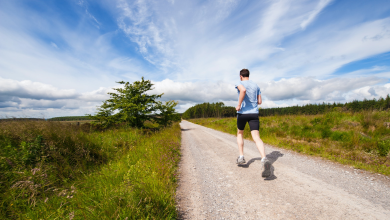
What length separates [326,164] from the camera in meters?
4.08

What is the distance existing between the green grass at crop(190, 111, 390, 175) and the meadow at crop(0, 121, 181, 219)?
4.89m

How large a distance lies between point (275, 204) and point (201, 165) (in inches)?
94.2

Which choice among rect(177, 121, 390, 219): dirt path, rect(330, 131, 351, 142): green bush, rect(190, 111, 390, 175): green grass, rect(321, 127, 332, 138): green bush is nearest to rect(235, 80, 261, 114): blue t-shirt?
rect(177, 121, 390, 219): dirt path

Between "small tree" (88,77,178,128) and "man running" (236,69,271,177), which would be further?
"small tree" (88,77,178,128)

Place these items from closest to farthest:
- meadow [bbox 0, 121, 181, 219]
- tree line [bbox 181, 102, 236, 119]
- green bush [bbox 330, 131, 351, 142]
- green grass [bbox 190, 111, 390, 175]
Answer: meadow [bbox 0, 121, 181, 219] < green grass [bbox 190, 111, 390, 175] < green bush [bbox 330, 131, 351, 142] < tree line [bbox 181, 102, 236, 119]

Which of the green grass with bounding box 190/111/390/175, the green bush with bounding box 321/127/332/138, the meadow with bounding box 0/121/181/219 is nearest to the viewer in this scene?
the meadow with bounding box 0/121/181/219

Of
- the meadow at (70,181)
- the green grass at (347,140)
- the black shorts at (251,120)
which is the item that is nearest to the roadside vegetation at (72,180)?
Answer: the meadow at (70,181)

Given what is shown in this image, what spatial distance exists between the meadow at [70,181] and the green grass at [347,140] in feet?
16.0

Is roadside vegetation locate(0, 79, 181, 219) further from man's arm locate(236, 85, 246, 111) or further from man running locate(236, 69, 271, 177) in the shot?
man's arm locate(236, 85, 246, 111)

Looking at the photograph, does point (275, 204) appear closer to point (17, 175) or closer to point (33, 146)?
point (17, 175)

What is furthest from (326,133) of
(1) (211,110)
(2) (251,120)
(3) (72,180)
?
(1) (211,110)

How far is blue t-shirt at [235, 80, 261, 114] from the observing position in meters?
3.58

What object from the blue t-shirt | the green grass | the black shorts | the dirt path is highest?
the blue t-shirt

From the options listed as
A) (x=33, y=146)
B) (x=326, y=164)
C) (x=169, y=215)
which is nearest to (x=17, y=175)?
(x=33, y=146)
